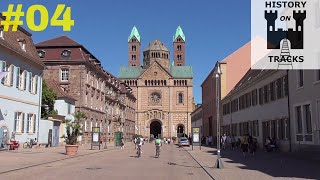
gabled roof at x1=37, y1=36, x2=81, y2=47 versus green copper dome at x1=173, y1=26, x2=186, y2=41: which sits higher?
green copper dome at x1=173, y1=26, x2=186, y2=41

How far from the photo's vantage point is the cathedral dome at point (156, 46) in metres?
138

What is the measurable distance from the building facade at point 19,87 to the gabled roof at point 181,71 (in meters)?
84.9

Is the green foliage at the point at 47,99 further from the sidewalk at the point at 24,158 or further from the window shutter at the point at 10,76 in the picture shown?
the sidewalk at the point at 24,158

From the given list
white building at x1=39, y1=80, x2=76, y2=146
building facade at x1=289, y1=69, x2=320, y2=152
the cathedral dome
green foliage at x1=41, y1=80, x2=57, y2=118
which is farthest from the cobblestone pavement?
the cathedral dome

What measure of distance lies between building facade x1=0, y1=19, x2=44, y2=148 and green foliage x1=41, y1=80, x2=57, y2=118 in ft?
20.2

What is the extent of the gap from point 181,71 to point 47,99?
8364 cm

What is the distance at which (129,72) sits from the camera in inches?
5300


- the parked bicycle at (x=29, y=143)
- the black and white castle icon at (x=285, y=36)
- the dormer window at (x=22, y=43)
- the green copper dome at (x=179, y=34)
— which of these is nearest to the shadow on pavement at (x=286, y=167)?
the black and white castle icon at (x=285, y=36)

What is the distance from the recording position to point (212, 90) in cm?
7562

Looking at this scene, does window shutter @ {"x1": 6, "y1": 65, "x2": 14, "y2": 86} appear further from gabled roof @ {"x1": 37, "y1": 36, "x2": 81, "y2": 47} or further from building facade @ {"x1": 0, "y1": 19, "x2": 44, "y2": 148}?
gabled roof @ {"x1": 37, "y1": 36, "x2": 81, "y2": 47}

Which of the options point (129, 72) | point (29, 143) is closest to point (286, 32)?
point (29, 143)

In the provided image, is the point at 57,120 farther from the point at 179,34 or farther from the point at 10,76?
the point at 179,34

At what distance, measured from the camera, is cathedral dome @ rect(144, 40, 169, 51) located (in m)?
138

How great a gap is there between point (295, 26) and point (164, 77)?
306 ft
